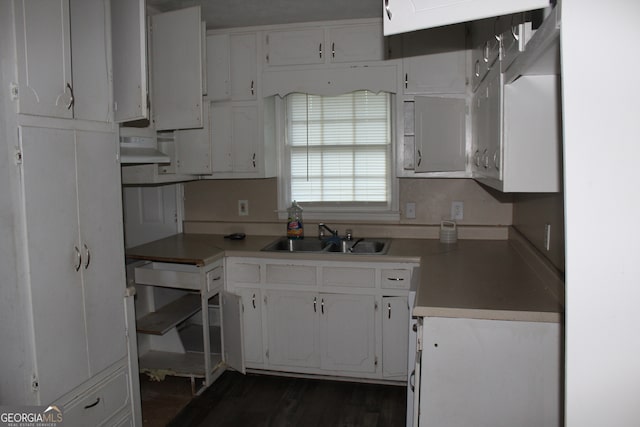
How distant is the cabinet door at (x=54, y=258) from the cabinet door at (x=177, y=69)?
1.24 m

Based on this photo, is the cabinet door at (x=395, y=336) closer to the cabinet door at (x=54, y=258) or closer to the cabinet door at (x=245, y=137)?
the cabinet door at (x=245, y=137)

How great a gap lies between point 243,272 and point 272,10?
170 centimetres

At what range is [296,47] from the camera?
3422 mm

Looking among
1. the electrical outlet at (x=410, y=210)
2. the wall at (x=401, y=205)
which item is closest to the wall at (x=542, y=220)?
the wall at (x=401, y=205)

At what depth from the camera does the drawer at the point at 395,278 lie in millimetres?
3078

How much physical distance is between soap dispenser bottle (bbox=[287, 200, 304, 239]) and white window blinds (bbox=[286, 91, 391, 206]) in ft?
0.40

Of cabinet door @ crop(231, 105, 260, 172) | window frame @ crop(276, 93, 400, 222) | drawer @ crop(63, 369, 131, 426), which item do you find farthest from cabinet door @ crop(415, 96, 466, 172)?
drawer @ crop(63, 369, 131, 426)

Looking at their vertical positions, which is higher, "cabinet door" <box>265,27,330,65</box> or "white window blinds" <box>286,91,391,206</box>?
"cabinet door" <box>265,27,330,65</box>

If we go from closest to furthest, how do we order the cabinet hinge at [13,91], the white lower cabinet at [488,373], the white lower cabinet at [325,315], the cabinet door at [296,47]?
the cabinet hinge at [13,91]
the white lower cabinet at [488,373]
the white lower cabinet at [325,315]
the cabinet door at [296,47]

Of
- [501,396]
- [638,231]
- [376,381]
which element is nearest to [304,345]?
[376,381]

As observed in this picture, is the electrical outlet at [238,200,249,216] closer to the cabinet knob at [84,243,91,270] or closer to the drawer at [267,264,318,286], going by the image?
the drawer at [267,264,318,286]

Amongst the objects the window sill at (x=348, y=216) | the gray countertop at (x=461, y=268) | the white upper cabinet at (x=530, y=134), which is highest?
the white upper cabinet at (x=530, y=134)

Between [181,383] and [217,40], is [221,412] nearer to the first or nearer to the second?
[181,383]

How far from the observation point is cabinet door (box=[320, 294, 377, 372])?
3172 mm
